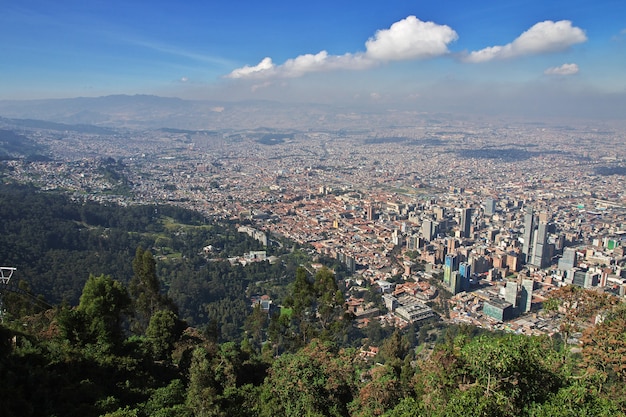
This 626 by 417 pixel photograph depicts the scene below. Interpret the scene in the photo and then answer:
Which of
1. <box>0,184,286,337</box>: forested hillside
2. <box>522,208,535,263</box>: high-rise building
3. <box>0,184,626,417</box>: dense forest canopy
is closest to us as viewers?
<box>0,184,626,417</box>: dense forest canopy

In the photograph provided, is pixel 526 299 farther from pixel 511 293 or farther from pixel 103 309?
pixel 103 309

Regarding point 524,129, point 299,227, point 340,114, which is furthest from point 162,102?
point 299,227

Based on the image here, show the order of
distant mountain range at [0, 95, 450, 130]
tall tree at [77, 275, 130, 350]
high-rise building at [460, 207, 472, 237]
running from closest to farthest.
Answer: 1. tall tree at [77, 275, 130, 350]
2. high-rise building at [460, 207, 472, 237]
3. distant mountain range at [0, 95, 450, 130]

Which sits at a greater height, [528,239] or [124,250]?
[528,239]

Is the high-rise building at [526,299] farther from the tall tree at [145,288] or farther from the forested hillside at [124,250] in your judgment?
the tall tree at [145,288]

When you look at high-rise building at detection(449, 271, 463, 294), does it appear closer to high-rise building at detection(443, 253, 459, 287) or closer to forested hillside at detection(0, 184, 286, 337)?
high-rise building at detection(443, 253, 459, 287)

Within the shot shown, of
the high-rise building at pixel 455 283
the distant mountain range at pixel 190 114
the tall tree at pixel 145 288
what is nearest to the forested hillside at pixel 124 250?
the tall tree at pixel 145 288

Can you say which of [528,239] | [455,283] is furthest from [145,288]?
[528,239]

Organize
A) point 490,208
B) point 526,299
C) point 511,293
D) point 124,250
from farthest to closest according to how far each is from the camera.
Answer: point 490,208 < point 124,250 < point 511,293 < point 526,299

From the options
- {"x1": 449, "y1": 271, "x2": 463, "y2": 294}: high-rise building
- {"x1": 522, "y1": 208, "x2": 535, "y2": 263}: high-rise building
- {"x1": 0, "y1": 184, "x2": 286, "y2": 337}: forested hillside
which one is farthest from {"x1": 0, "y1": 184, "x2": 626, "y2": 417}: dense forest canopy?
{"x1": 522, "y1": 208, "x2": 535, "y2": 263}: high-rise building
